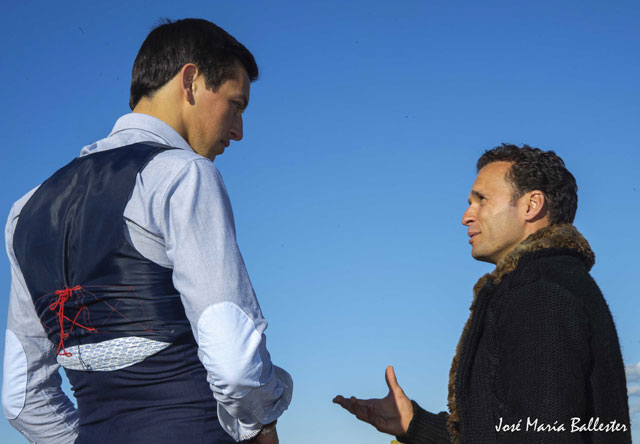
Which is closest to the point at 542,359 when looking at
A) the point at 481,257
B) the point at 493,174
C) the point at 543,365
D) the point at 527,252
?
the point at 543,365

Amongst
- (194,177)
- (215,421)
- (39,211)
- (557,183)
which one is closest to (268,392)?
(215,421)

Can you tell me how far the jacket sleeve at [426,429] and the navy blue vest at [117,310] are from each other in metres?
2.13

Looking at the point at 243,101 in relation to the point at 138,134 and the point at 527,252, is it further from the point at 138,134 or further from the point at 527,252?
the point at 527,252

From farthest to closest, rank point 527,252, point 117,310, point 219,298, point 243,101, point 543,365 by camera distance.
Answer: point 527,252, point 543,365, point 243,101, point 117,310, point 219,298

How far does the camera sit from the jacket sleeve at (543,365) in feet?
9.63

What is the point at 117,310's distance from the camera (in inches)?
81.7

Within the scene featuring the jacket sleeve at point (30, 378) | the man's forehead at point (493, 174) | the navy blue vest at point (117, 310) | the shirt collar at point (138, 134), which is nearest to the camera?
the navy blue vest at point (117, 310)

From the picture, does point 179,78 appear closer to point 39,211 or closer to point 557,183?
point 39,211

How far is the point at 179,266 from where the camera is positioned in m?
1.99

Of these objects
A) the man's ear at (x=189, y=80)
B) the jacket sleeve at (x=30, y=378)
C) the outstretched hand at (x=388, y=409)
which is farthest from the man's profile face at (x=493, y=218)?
the jacket sleeve at (x=30, y=378)

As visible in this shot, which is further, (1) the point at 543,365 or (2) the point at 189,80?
(1) the point at 543,365

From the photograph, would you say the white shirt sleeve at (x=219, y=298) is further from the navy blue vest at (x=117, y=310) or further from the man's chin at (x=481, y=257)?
the man's chin at (x=481, y=257)

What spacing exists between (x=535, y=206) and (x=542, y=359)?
1248mm

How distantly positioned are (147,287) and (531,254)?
2216 millimetres
